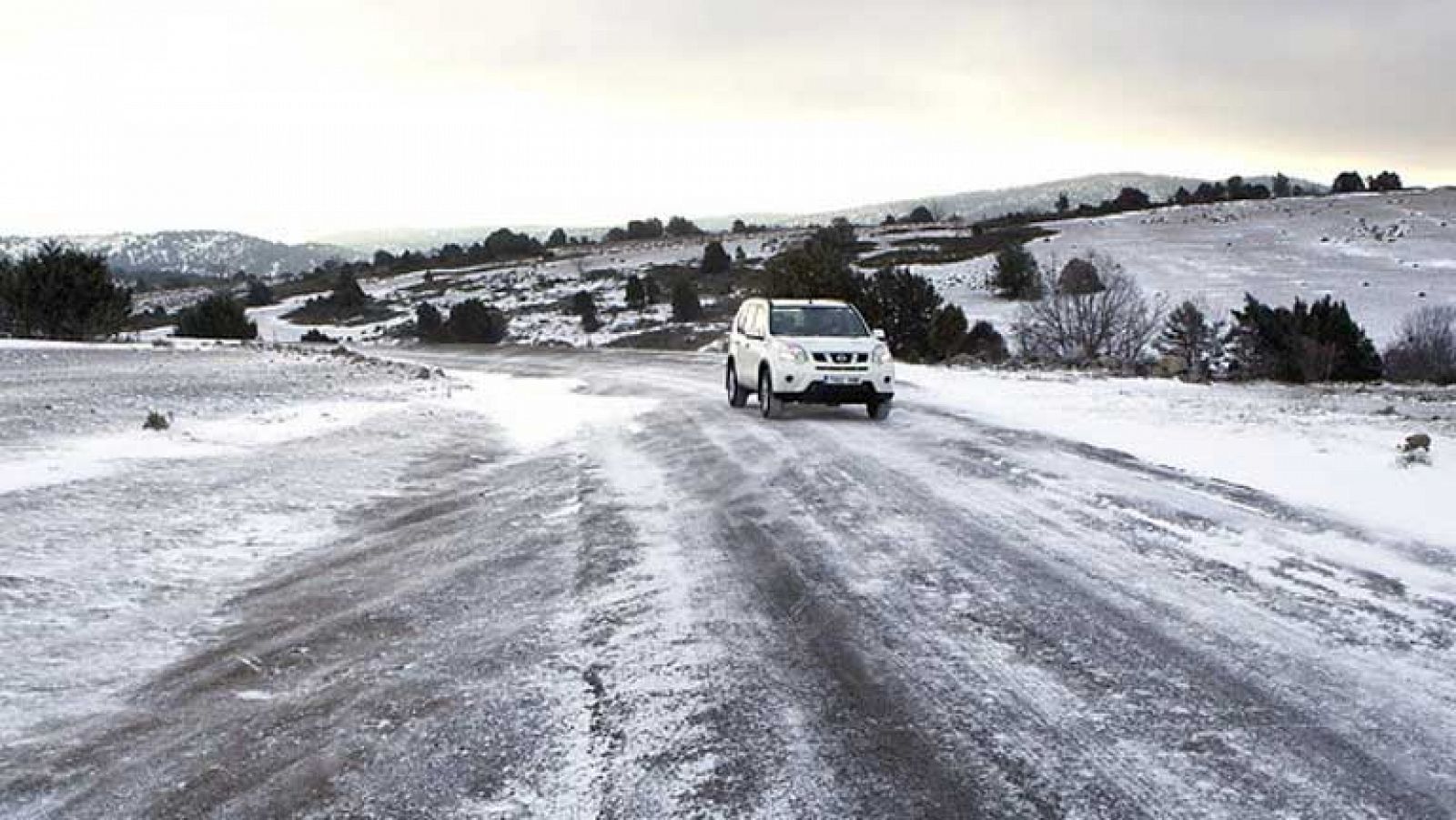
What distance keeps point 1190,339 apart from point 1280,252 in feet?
96.3

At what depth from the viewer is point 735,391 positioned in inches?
632

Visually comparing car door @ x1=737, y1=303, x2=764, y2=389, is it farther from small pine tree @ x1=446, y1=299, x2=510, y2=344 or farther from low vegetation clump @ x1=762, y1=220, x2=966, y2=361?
small pine tree @ x1=446, y1=299, x2=510, y2=344

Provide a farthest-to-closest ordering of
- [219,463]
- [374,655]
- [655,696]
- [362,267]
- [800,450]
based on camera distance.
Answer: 1. [362,267]
2. [800,450]
3. [219,463]
4. [374,655]
5. [655,696]

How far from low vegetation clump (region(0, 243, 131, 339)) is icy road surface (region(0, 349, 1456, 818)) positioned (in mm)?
28420

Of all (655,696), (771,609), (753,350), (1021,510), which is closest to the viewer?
(655,696)

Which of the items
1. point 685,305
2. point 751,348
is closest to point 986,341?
point 751,348

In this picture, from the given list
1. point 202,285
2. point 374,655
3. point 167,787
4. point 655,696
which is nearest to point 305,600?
point 374,655

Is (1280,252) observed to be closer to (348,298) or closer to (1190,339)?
(1190,339)

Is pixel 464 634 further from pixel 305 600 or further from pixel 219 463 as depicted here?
pixel 219 463

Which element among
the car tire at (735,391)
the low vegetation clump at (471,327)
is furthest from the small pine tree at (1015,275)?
the car tire at (735,391)

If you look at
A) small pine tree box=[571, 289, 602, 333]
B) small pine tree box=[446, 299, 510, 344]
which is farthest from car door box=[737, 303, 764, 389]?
small pine tree box=[446, 299, 510, 344]

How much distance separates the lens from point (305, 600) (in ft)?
18.8

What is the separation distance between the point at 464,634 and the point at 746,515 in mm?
2977

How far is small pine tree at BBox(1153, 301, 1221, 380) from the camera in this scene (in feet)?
94.4
